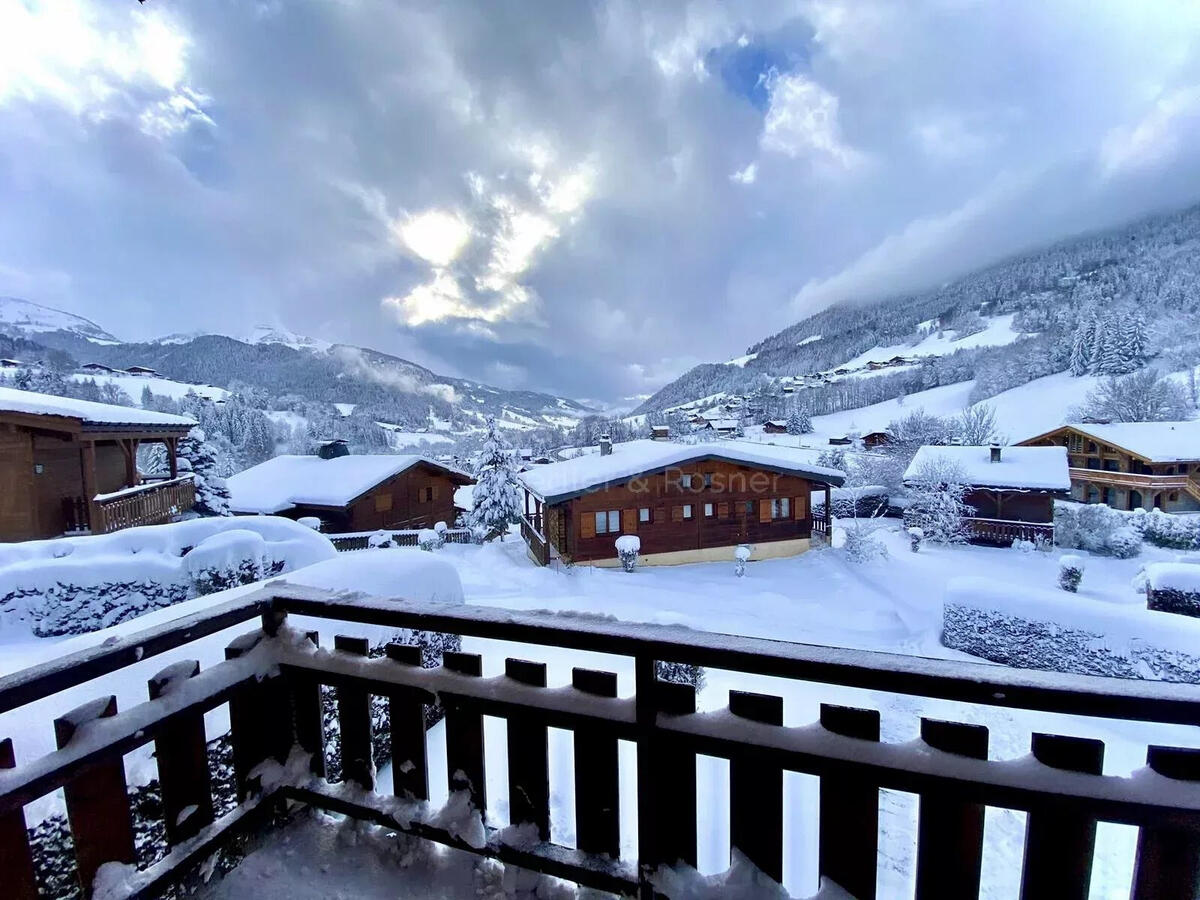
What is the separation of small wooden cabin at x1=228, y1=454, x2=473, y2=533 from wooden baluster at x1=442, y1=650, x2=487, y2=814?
2063 centimetres

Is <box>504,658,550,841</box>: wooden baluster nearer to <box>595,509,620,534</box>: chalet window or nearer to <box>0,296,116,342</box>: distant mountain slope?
<box>595,509,620,534</box>: chalet window

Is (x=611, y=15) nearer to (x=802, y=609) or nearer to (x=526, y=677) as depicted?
(x=526, y=677)

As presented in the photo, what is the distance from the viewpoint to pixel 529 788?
1.88 meters

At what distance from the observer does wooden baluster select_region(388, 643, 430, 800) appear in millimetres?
2008

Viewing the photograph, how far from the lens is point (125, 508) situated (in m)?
11.8

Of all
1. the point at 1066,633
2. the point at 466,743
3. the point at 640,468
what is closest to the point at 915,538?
the point at 640,468

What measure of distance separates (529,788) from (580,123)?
1555 cm

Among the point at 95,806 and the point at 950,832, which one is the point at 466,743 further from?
the point at 950,832

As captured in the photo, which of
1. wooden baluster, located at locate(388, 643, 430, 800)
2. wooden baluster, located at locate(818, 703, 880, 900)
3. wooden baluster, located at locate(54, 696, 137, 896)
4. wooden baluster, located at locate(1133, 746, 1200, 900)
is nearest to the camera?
A: wooden baluster, located at locate(1133, 746, 1200, 900)

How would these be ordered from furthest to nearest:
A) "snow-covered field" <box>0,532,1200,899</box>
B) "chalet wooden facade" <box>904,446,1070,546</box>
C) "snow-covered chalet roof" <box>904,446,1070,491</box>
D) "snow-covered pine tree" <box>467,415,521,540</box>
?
"snow-covered pine tree" <box>467,415,521,540</box>, "snow-covered chalet roof" <box>904,446,1070,491</box>, "chalet wooden facade" <box>904,446,1070,546</box>, "snow-covered field" <box>0,532,1200,899</box>

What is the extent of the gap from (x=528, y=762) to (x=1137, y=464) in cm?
3629

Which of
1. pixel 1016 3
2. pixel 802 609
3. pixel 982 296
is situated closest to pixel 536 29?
pixel 1016 3

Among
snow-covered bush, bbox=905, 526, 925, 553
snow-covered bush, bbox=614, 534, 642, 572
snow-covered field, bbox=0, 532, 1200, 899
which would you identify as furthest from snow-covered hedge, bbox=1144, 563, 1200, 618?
snow-covered bush, bbox=614, 534, 642, 572

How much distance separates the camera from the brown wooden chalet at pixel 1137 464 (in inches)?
952
